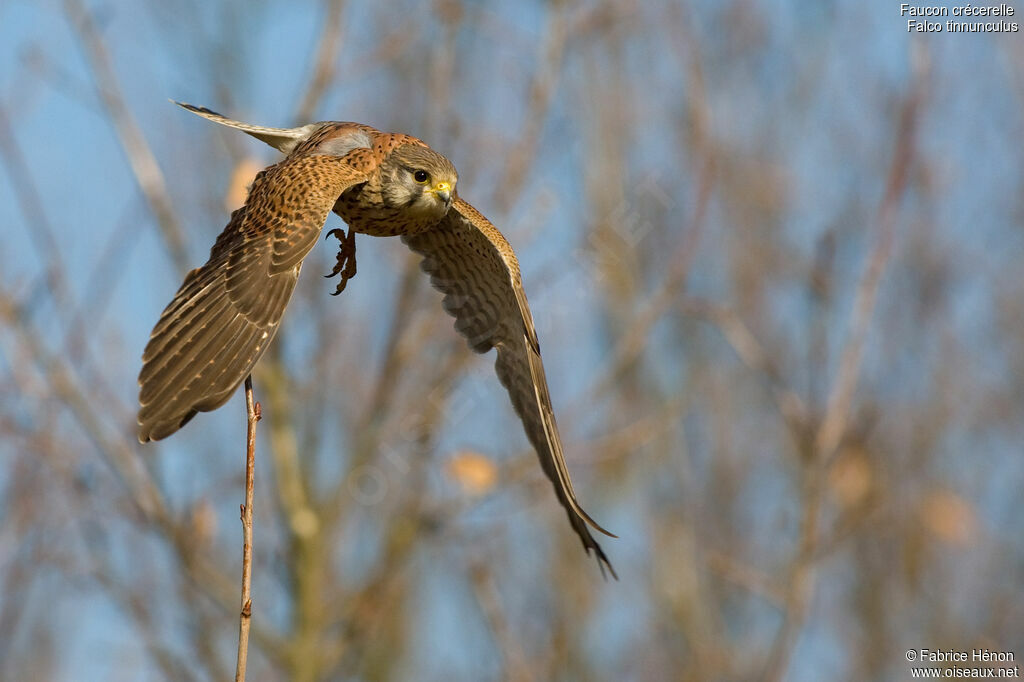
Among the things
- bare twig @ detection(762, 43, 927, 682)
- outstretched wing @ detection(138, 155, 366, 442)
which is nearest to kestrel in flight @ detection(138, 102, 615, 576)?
outstretched wing @ detection(138, 155, 366, 442)

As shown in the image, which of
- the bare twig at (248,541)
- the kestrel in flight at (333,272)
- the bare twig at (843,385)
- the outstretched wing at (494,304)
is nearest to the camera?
the bare twig at (248,541)

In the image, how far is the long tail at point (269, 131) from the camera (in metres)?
3.90

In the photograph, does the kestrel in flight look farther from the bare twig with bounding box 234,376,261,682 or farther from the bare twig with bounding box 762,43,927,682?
the bare twig with bounding box 762,43,927,682

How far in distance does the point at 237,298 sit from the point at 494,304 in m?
1.06

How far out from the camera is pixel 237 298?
133 inches

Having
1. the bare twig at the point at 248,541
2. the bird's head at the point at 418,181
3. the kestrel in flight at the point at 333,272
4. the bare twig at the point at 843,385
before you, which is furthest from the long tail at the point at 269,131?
the bare twig at the point at 843,385

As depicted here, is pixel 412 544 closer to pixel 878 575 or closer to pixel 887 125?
pixel 878 575

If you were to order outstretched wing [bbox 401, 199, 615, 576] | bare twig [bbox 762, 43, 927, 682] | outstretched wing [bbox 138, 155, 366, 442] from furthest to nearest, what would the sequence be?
bare twig [bbox 762, 43, 927, 682] < outstretched wing [bbox 401, 199, 615, 576] < outstretched wing [bbox 138, 155, 366, 442]

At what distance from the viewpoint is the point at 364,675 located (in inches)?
339

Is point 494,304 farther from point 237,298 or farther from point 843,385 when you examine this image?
point 843,385

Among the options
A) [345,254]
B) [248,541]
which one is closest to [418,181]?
[345,254]

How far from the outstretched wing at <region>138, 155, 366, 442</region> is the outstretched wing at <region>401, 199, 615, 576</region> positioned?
18.0 inches

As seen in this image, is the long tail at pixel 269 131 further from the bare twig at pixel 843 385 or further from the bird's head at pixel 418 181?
the bare twig at pixel 843 385

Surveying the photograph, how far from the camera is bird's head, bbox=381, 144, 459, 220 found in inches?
153
